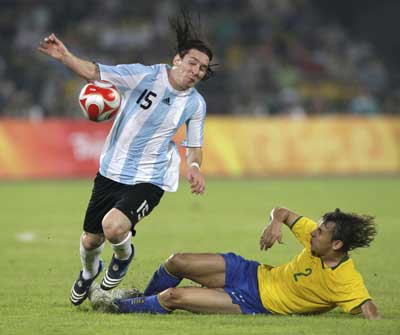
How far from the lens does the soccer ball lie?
7.94 meters

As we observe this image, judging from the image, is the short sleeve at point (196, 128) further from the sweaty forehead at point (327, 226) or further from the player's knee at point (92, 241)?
the sweaty forehead at point (327, 226)

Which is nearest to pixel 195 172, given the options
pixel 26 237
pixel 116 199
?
pixel 116 199

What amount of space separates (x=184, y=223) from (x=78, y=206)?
3268 mm

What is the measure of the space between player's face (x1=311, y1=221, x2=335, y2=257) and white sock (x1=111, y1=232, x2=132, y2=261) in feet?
5.15

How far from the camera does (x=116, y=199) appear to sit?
8336 millimetres

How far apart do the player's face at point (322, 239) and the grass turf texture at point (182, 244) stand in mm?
556

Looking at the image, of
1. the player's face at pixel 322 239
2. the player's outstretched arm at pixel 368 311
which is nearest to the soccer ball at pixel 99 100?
the player's face at pixel 322 239

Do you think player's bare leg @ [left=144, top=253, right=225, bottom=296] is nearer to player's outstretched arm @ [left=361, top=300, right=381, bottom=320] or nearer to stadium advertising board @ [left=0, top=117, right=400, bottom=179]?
player's outstretched arm @ [left=361, top=300, right=381, bottom=320]

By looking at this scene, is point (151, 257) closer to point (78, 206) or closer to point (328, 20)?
point (78, 206)

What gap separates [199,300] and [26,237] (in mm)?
6923

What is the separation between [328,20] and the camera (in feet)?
122

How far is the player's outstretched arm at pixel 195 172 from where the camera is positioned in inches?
312

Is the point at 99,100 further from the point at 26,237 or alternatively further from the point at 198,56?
the point at 26,237

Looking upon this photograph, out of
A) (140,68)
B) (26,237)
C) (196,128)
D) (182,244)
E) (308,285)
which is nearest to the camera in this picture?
(308,285)
